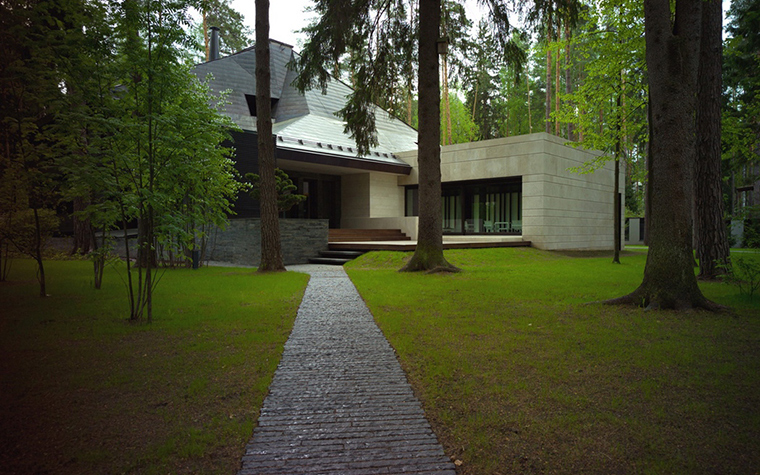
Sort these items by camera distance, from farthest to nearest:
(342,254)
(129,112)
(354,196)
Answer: (354,196)
(342,254)
(129,112)

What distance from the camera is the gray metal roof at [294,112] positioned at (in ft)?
60.5

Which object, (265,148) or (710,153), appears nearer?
(710,153)

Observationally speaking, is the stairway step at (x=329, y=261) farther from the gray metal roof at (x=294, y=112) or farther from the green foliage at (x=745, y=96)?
the green foliage at (x=745, y=96)

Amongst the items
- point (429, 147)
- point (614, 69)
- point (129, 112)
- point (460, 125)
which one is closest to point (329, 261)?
point (429, 147)

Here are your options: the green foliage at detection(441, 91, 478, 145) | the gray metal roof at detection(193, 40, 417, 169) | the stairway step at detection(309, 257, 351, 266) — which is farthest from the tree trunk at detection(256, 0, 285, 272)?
the green foliage at detection(441, 91, 478, 145)

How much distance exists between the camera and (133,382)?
3504mm

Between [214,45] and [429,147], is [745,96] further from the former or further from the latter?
[214,45]

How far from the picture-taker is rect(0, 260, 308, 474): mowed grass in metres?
2.44

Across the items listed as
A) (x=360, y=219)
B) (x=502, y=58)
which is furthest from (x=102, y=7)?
(x=360, y=219)

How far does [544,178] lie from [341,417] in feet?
54.8

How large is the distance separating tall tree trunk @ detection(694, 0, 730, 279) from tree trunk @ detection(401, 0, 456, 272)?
5390 millimetres

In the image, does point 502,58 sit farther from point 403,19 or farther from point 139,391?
point 139,391

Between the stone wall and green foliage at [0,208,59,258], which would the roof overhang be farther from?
green foliage at [0,208,59,258]

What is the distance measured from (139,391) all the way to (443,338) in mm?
2906
